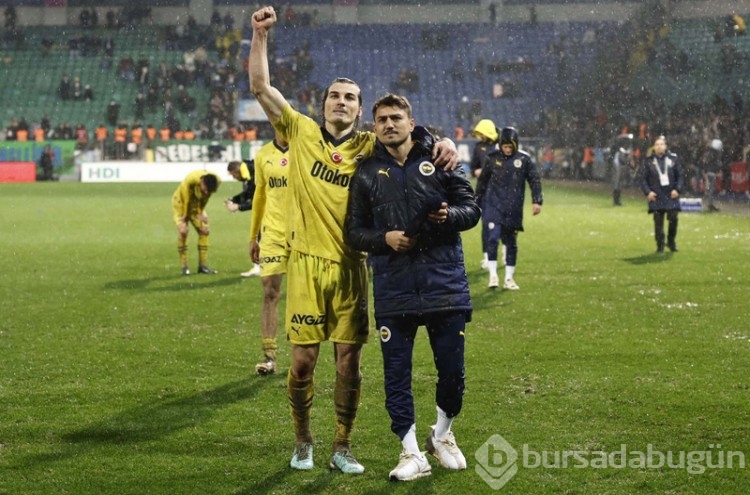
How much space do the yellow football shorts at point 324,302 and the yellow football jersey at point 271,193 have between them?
2.78 meters

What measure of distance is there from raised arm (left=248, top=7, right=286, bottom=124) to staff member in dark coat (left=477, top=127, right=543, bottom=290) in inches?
339

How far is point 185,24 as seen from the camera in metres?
59.2

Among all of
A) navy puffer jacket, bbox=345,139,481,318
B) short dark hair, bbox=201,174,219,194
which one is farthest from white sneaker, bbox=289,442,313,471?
short dark hair, bbox=201,174,219,194

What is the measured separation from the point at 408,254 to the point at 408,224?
7.0 inches

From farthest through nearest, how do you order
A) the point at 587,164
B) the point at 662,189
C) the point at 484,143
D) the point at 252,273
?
the point at 587,164
the point at 662,189
the point at 484,143
the point at 252,273

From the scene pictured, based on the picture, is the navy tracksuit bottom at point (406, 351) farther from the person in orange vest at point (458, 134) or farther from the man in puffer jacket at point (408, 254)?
the person in orange vest at point (458, 134)

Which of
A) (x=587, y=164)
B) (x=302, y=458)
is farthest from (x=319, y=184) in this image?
(x=587, y=164)

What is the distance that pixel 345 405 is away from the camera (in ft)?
20.9

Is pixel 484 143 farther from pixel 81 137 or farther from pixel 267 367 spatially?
pixel 81 137

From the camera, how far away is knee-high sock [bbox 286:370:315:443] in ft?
21.0

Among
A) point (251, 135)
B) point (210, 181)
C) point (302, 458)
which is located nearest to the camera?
point (302, 458)

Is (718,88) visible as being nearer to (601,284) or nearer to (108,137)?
(108,137)

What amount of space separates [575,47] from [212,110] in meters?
18.0

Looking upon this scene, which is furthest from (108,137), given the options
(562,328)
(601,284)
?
(562,328)
